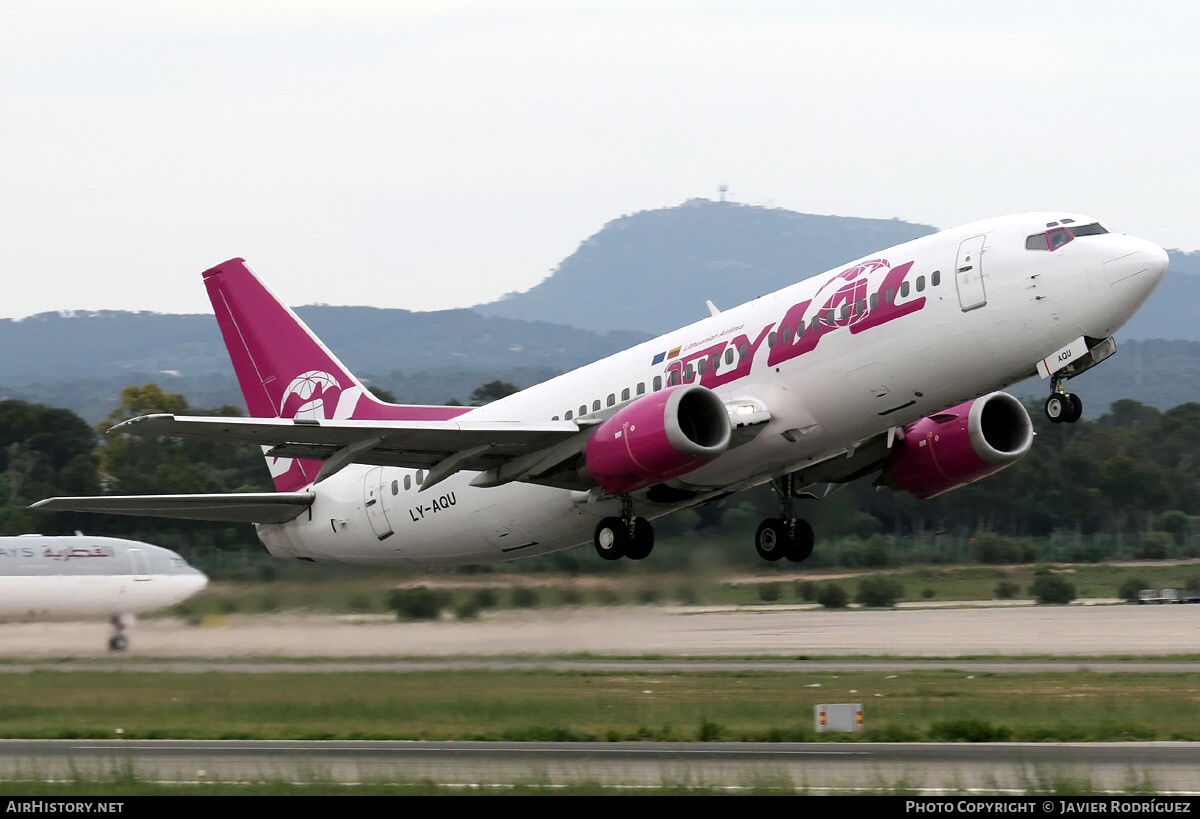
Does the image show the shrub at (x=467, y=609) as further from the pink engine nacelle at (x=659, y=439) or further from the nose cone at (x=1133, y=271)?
the nose cone at (x=1133, y=271)

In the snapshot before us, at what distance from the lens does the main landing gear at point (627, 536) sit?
27391 mm

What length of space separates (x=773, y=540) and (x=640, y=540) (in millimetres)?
3617

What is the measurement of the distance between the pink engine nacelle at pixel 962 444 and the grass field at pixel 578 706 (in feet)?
14.5

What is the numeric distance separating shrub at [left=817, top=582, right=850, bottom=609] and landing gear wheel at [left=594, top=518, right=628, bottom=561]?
69.9 ft

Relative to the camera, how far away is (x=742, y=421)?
25250 millimetres

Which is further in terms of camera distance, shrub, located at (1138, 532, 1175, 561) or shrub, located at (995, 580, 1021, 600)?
shrub, located at (1138, 532, 1175, 561)

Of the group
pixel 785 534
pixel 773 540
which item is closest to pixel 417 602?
pixel 773 540

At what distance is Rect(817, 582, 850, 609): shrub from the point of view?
48344mm

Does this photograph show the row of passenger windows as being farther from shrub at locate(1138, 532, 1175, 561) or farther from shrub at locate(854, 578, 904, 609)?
shrub at locate(1138, 532, 1175, 561)

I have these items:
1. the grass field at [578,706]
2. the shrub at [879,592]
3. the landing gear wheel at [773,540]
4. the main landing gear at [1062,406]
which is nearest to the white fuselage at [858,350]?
the main landing gear at [1062,406]

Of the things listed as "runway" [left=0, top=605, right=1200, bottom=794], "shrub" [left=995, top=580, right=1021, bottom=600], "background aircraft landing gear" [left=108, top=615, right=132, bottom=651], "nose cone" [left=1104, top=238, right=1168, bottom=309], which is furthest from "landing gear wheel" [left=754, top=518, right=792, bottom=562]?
"shrub" [left=995, top=580, right=1021, bottom=600]
